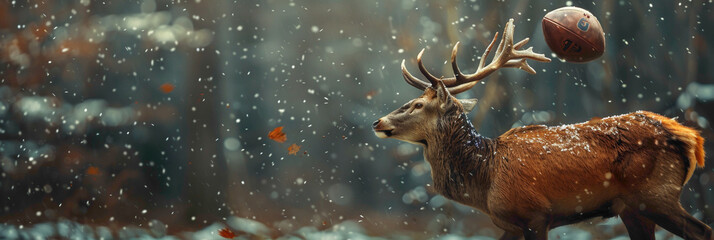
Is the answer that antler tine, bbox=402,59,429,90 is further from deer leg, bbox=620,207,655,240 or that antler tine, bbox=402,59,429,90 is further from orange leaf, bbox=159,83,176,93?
orange leaf, bbox=159,83,176,93

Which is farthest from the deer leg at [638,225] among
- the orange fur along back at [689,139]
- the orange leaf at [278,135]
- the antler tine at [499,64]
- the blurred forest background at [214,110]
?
the orange leaf at [278,135]

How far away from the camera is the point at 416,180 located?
219 inches

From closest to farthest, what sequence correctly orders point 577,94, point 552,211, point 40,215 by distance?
1. point 552,211
2. point 577,94
3. point 40,215

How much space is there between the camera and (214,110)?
228 inches

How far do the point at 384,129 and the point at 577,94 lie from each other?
2202 millimetres

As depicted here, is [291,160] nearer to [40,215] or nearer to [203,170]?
[203,170]

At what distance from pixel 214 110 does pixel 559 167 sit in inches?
125

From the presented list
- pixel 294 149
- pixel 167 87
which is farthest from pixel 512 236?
pixel 167 87

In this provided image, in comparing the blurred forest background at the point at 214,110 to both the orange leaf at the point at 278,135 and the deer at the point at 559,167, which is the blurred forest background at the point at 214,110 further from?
the deer at the point at 559,167

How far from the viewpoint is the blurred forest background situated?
560 centimetres

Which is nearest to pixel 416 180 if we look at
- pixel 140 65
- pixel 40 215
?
pixel 140 65

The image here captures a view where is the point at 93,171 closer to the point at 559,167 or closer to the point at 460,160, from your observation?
the point at 460,160

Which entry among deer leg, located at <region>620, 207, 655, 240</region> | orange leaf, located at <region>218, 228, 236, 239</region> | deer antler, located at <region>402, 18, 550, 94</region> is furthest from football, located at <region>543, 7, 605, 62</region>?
orange leaf, located at <region>218, 228, 236, 239</region>

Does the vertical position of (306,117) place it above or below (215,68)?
below
